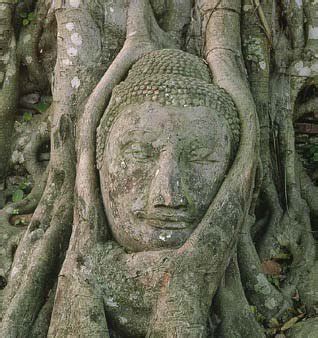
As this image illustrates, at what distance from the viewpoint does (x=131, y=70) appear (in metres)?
3.84

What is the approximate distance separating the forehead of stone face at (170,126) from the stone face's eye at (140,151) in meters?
0.03

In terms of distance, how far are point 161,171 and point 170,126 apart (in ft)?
0.93

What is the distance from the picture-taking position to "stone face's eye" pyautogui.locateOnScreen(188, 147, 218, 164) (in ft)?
11.1

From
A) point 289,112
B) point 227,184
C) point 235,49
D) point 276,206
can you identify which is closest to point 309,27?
Answer: point 289,112

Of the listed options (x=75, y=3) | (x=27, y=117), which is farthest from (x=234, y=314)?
(x=27, y=117)

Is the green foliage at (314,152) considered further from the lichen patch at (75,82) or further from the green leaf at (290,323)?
the lichen patch at (75,82)

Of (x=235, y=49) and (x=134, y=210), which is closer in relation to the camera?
(x=134, y=210)

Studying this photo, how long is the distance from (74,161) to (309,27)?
A: 2263mm

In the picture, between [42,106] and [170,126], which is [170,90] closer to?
[170,126]

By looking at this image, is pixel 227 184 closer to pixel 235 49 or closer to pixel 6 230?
pixel 235 49

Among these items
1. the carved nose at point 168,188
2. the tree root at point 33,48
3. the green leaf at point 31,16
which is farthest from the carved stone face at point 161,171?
the green leaf at point 31,16

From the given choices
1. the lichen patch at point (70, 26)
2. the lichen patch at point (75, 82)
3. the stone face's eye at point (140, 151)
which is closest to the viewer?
the stone face's eye at point (140, 151)

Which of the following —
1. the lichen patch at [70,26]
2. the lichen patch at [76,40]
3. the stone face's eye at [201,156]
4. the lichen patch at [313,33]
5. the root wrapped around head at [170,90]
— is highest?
the lichen patch at [313,33]

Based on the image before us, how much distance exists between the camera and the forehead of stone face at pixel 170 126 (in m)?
Answer: 3.37
